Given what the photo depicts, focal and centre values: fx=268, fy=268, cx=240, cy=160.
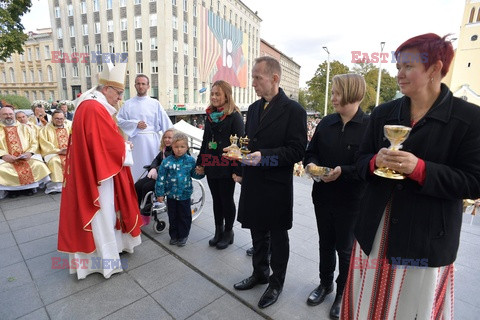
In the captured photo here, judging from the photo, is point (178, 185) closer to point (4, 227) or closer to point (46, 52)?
point (4, 227)

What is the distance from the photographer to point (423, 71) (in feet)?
4.22

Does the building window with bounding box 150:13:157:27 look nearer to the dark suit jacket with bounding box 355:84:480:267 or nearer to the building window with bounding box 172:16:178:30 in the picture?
the building window with bounding box 172:16:178:30

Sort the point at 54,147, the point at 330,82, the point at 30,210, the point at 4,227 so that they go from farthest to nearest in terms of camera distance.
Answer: the point at 330,82 → the point at 54,147 → the point at 30,210 → the point at 4,227

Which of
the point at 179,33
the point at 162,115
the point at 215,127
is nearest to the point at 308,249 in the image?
the point at 215,127

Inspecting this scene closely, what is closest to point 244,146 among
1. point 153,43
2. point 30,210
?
point 30,210

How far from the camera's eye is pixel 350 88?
2100 millimetres

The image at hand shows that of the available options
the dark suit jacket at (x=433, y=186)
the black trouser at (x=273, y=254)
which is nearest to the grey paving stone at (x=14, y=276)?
the black trouser at (x=273, y=254)

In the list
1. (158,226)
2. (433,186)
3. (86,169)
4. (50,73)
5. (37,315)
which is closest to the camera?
(433,186)

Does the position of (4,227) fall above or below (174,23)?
below

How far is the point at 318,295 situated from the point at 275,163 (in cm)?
132

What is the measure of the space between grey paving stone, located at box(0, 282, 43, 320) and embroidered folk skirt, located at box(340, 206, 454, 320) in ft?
8.77

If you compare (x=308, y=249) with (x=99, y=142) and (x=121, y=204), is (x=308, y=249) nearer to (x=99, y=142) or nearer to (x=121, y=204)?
(x=121, y=204)

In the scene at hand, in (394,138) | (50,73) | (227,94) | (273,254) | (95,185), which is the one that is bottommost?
(273,254)

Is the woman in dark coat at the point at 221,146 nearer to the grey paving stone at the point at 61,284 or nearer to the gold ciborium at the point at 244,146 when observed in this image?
the gold ciborium at the point at 244,146
